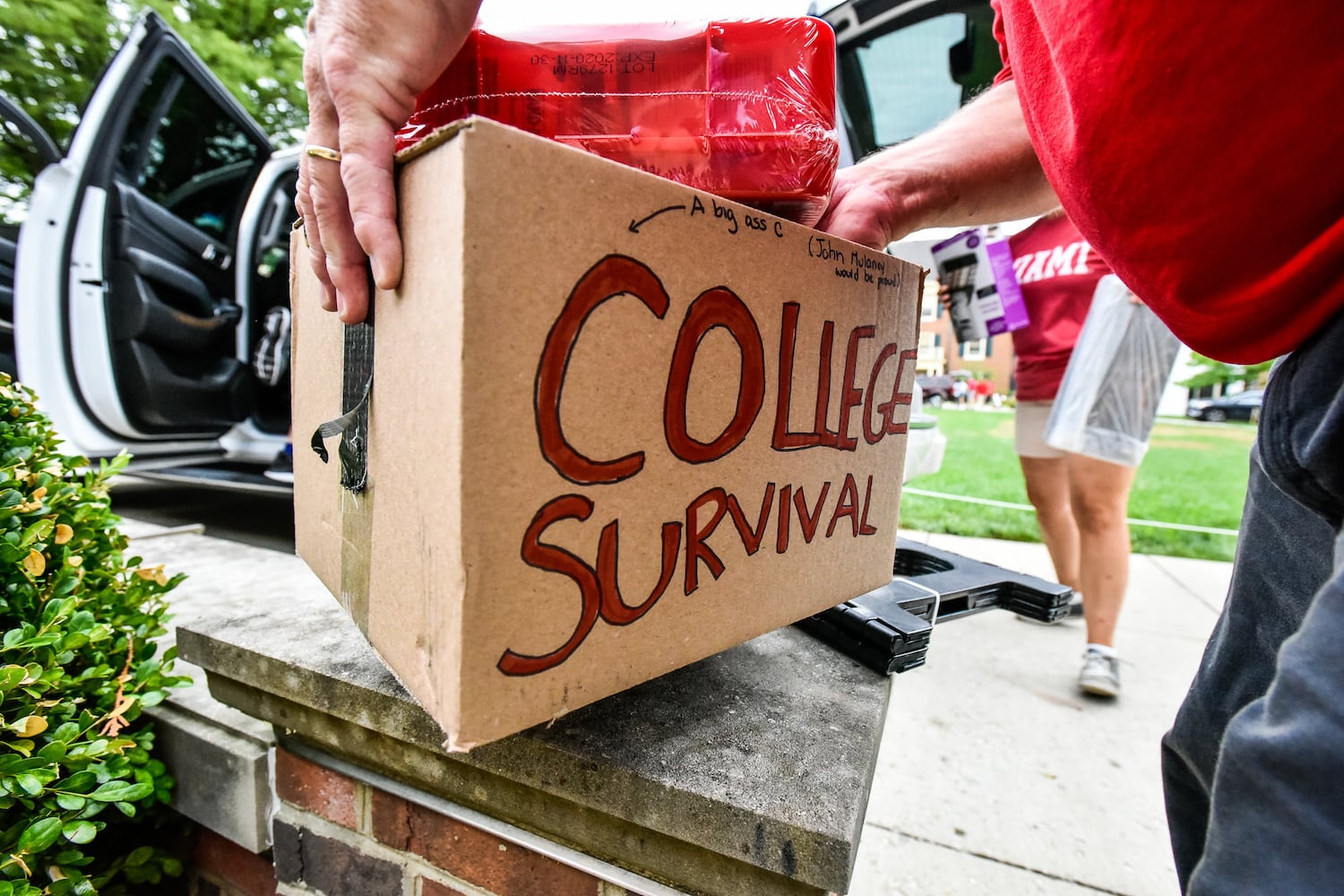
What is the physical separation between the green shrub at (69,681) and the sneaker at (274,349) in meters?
2.30

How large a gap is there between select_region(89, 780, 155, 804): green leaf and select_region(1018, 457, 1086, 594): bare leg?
243 centimetres

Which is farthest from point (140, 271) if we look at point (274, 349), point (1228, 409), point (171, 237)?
point (1228, 409)

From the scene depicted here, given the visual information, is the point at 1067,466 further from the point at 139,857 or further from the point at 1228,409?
the point at 1228,409

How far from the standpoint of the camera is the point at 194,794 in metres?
0.98

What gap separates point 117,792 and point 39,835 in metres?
0.07

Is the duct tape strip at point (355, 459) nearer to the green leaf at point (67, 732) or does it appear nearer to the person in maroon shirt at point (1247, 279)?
the green leaf at point (67, 732)

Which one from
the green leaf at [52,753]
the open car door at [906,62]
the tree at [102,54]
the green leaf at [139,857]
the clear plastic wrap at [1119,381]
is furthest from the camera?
the tree at [102,54]

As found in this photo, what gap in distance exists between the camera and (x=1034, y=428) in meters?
2.31

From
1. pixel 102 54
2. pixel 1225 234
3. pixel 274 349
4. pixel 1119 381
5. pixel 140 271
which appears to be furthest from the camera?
pixel 102 54

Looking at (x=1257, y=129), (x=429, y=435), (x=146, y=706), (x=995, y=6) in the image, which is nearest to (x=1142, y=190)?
(x=1257, y=129)

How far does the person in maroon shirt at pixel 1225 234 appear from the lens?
14.9 inches

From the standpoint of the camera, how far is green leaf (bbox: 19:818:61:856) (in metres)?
0.71

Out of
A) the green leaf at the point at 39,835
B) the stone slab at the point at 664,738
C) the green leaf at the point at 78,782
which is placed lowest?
the green leaf at the point at 39,835

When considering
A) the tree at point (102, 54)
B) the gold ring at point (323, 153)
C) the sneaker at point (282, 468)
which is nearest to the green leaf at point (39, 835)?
the gold ring at point (323, 153)
